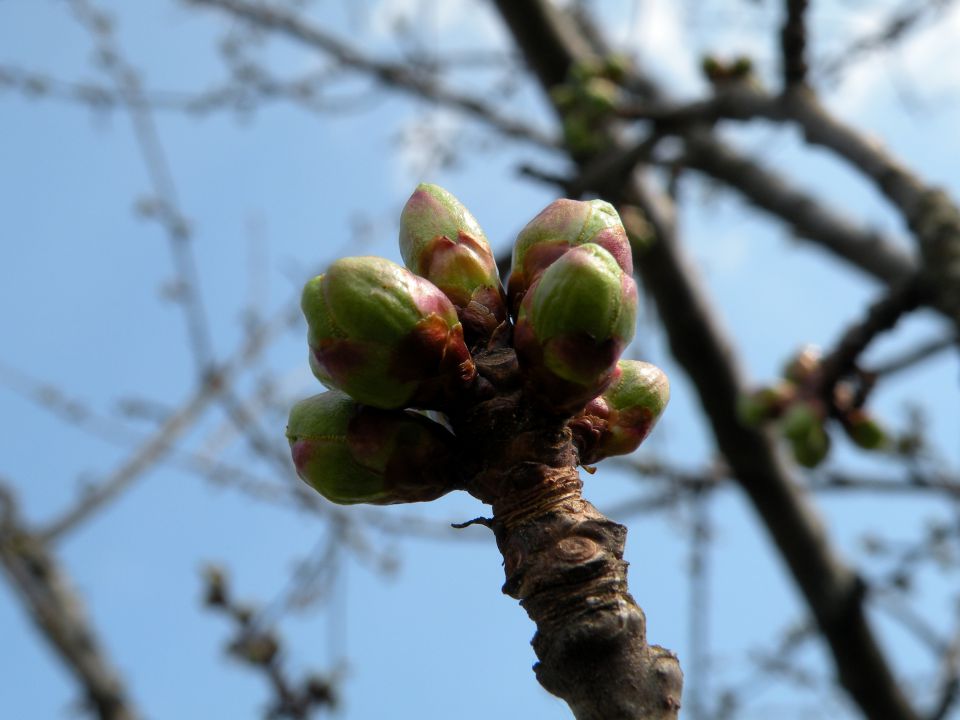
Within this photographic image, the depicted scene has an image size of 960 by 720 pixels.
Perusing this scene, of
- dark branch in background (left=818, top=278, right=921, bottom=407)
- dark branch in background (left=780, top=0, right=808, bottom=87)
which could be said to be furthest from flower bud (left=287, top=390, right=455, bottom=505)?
dark branch in background (left=780, top=0, right=808, bottom=87)

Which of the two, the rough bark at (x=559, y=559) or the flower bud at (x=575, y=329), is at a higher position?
the flower bud at (x=575, y=329)

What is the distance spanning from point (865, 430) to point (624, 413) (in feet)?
6.19

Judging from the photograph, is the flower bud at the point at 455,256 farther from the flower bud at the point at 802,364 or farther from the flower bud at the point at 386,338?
the flower bud at the point at 802,364

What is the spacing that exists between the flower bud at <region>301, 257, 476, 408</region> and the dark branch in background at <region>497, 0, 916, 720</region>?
3325 mm

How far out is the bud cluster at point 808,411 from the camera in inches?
103

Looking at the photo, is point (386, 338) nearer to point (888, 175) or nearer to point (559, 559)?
point (559, 559)

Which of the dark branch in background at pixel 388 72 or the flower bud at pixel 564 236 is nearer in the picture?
the flower bud at pixel 564 236

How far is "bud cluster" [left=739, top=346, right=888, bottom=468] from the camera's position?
2617 mm

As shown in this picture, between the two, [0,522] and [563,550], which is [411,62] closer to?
[0,522]

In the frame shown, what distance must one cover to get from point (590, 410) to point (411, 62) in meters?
5.74

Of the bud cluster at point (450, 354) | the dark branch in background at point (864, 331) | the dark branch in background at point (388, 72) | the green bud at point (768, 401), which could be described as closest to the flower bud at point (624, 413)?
the bud cluster at point (450, 354)

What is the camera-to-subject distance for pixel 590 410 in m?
1.11

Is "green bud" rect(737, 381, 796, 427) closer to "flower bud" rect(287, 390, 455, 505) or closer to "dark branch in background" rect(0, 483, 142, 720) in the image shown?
"flower bud" rect(287, 390, 455, 505)

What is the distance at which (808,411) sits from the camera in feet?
8.55
